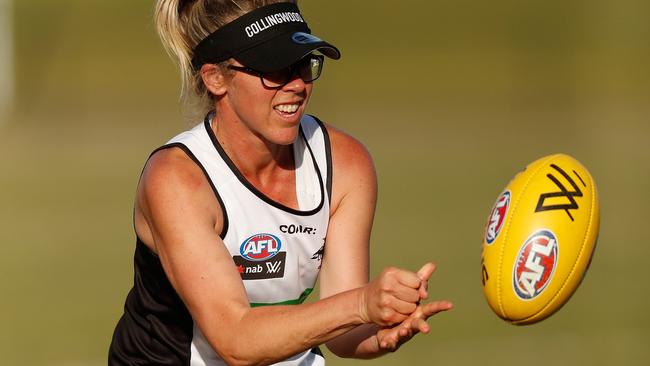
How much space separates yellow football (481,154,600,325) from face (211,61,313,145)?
0.61m

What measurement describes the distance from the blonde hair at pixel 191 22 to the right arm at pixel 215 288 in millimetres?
292

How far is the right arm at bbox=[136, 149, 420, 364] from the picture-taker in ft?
8.59

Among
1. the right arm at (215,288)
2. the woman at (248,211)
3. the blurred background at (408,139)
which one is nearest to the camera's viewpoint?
the right arm at (215,288)

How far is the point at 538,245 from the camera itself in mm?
2848

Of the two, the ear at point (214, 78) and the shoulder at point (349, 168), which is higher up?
the ear at point (214, 78)

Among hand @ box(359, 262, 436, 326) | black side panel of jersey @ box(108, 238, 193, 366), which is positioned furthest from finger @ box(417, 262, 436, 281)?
black side panel of jersey @ box(108, 238, 193, 366)

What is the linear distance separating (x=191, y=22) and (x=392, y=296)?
111cm

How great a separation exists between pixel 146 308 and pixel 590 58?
765 centimetres

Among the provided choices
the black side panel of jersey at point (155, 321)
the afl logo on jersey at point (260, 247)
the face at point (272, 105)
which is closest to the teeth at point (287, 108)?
the face at point (272, 105)

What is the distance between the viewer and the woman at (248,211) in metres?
2.78

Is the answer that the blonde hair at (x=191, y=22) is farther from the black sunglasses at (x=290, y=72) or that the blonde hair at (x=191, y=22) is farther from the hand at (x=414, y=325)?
the hand at (x=414, y=325)

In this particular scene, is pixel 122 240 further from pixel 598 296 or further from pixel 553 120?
pixel 553 120

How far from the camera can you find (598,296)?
20.2ft

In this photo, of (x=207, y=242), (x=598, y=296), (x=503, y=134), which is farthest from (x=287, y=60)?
(x=503, y=134)
